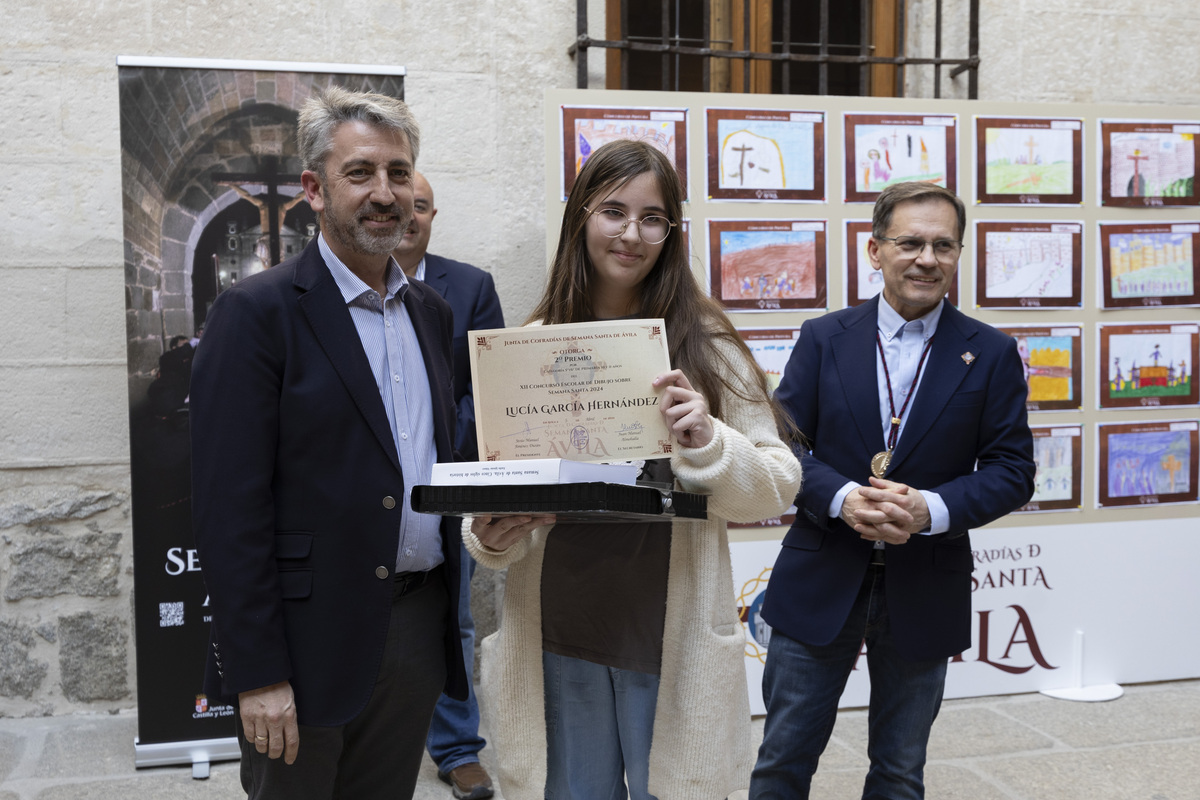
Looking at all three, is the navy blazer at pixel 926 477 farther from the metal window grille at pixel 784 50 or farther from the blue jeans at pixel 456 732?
the metal window grille at pixel 784 50

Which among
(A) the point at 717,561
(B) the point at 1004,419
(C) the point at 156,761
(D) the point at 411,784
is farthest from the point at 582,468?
(C) the point at 156,761

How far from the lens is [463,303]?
11.3ft

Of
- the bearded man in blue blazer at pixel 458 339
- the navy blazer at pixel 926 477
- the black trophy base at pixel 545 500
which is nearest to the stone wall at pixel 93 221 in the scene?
the bearded man in blue blazer at pixel 458 339

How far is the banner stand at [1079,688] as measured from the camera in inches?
163

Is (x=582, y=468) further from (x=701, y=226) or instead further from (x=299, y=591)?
(x=701, y=226)

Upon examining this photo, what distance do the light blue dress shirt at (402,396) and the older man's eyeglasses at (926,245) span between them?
4.34ft

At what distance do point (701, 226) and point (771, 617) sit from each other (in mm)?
1842

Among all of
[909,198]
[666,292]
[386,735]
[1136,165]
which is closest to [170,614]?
[386,735]

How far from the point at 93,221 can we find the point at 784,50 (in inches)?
122

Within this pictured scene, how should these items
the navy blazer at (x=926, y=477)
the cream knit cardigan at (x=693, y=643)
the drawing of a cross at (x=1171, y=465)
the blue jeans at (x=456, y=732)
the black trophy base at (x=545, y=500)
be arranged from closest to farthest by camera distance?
the black trophy base at (x=545, y=500), the cream knit cardigan at (x=693, y=643), the navy blazer at (x=926, y=477), the blue jeans at (x=456, y=732), the drawing of a cross at (x=1171, y=465)

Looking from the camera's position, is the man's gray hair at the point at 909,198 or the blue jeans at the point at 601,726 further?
the man's gray hair at the point at 909,198

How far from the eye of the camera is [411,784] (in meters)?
2.08

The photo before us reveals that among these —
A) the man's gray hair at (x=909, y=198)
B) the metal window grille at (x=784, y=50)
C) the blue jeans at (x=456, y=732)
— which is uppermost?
the metal window grille at (x=784, y=50)
